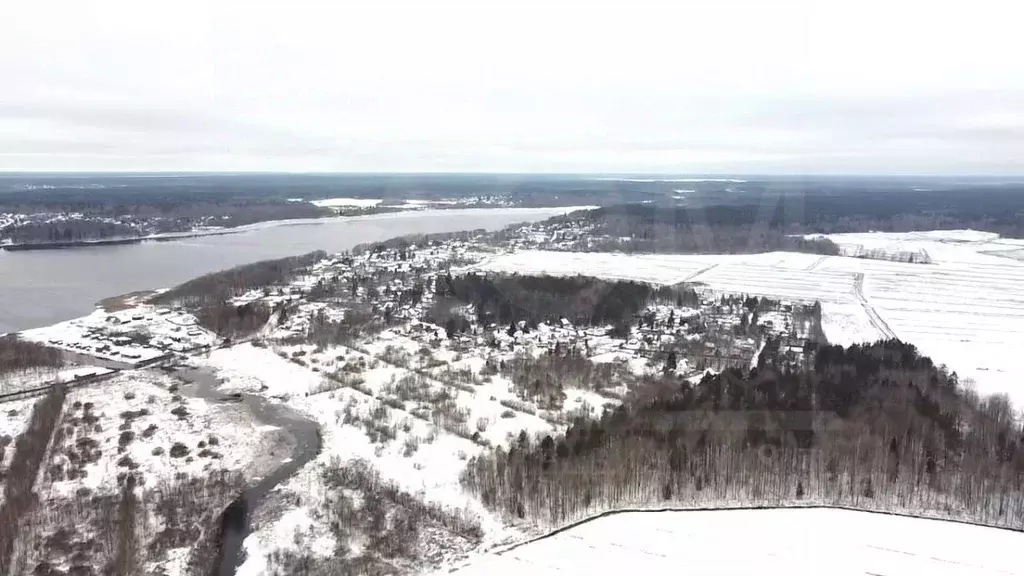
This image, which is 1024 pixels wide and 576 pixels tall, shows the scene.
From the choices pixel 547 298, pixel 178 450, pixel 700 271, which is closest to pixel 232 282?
pixel 547 298

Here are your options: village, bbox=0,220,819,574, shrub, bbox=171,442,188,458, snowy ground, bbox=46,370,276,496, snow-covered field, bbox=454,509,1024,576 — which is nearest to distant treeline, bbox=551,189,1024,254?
village, bbox=0,220,819,574

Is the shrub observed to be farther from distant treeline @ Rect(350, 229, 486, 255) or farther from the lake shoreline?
the lake shoreline

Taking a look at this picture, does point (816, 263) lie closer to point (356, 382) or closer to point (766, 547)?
point (356, 382)

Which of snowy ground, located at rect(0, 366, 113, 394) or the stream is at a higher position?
snowy ground, located at rect(0, 366, 113, 394)

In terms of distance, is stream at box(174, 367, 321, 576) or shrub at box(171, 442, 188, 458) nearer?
stream at box(174, 367, 321, 576)

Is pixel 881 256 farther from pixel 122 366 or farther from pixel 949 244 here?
pixel 122 366

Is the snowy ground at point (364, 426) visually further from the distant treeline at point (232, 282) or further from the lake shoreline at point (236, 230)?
the lake shoreline at point (236, 230)

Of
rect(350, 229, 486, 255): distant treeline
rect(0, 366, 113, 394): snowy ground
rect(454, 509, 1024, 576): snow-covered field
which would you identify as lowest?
rect(454, 509, 1024, 576): snow-covered field
